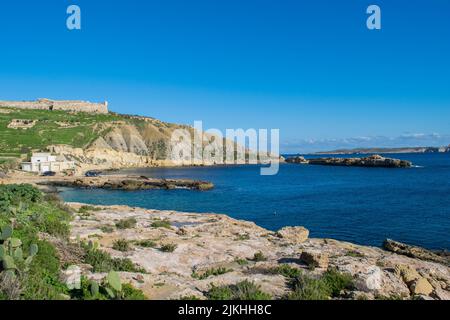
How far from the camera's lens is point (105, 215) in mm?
26922

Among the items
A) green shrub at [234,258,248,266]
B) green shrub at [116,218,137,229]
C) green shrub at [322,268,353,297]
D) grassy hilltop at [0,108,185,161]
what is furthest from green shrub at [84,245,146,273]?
grassy hilltop at [0,108,185,161]

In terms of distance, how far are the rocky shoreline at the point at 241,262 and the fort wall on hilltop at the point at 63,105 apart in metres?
165

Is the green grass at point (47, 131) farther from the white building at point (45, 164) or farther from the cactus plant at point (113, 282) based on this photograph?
the cactus plant at point (113, 282)

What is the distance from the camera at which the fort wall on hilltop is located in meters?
168

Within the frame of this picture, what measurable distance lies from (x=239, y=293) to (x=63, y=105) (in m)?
184

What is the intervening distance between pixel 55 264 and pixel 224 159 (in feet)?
543

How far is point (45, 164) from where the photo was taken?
8869 cm

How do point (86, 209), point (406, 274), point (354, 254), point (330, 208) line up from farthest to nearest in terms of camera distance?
point (330, 208), point (86, 209), point (354, 254), point (406, 274)

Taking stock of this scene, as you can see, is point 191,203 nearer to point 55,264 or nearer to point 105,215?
point 105,215

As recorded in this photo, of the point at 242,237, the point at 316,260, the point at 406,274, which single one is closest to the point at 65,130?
the point at 242,237

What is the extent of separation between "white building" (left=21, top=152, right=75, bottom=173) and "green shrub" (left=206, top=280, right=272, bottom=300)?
284ft

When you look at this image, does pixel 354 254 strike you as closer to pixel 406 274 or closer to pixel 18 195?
pixel 406 274

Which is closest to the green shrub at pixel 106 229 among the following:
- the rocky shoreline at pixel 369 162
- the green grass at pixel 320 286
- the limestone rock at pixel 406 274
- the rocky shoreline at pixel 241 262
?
the rocky shoreline at pixel 241 262
